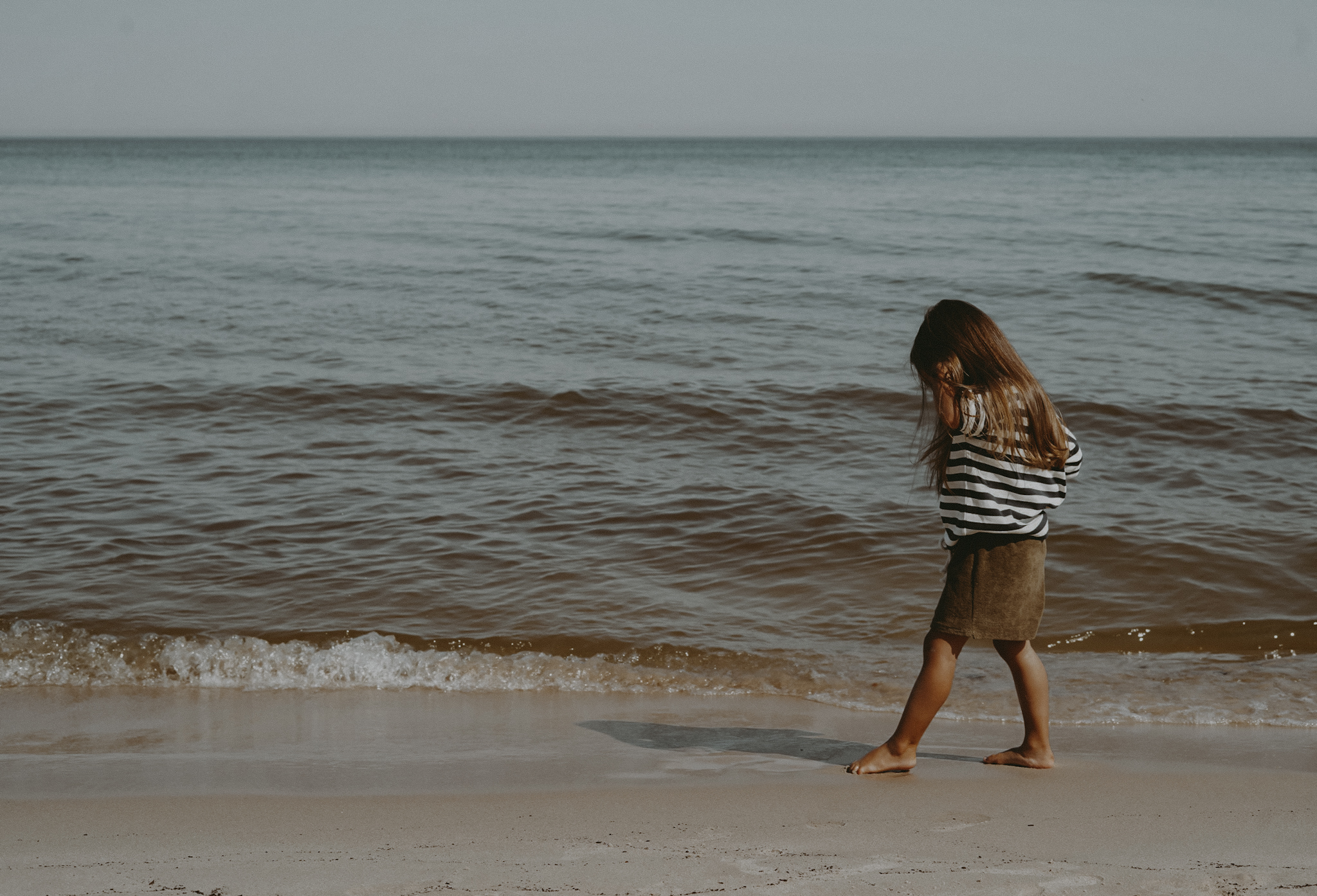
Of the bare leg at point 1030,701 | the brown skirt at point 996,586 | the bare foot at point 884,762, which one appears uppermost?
the brown skirt at point 996,586

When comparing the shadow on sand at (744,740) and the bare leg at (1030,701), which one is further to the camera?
the shadow on sand at (744,740)

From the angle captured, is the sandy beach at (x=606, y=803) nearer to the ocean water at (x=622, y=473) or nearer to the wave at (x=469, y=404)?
the ocean water at (x=622, y=473)

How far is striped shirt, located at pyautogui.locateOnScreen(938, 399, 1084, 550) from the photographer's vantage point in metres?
3.25

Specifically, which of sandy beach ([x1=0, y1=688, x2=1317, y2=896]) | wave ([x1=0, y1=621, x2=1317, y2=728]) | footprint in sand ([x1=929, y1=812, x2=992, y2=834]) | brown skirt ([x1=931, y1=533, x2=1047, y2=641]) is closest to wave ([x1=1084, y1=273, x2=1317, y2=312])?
wave ([x1=0, y1=621, x2=1317, y2=728])

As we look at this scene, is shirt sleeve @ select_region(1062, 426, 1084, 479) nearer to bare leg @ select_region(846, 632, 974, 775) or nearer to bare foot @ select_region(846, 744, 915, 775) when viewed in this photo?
bare leg @ select_region(846, 632, 974, 775)

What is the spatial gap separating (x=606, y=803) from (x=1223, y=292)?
46.8ft

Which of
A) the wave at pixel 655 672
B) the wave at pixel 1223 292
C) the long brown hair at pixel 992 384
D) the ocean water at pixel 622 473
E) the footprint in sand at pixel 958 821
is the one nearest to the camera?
the footprint in sand at pixel 958 821

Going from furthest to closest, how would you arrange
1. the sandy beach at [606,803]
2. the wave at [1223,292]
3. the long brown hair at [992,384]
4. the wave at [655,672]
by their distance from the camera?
the wave at [1223,292] < the wave at [655,672] < the long brown hair at [992,384] < the sandy beach at [606,803]

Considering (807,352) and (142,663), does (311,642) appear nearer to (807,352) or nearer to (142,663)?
(142,663)

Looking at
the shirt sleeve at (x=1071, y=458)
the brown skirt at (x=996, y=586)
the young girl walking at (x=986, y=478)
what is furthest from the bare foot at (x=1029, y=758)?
the shirt sleeve at (x=1071, y=458)

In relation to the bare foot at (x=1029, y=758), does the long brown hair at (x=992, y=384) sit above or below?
above

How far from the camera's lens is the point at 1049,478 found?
129 inches

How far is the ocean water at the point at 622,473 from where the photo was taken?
493 cm

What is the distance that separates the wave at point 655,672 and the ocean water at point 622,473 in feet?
0.07
